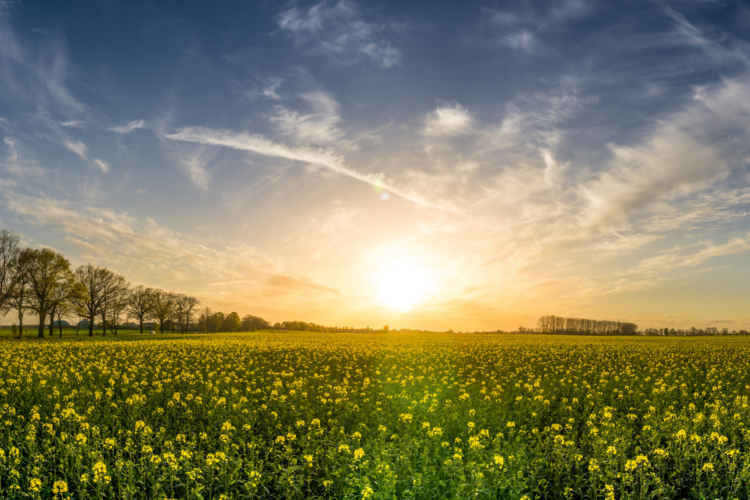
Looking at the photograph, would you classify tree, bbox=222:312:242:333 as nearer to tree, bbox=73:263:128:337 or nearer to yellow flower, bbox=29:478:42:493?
tree, bbox=73:263:128:337

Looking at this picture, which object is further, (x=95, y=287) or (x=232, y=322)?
(x=232, y=322)

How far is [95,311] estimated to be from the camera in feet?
248

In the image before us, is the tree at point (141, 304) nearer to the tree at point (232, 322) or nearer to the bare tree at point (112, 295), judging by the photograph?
the bare tree at point (112, 295)

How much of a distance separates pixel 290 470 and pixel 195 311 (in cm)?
12069

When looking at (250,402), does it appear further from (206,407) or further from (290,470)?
(290,470)

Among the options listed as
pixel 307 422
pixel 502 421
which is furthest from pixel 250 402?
pixel 502 421

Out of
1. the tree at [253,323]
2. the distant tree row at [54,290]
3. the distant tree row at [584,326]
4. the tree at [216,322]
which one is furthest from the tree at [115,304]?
the distant tree row at [584,326]

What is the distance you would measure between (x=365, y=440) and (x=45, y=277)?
70.7 meters

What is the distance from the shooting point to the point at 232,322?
5723 inches

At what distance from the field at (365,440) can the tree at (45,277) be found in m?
50.2

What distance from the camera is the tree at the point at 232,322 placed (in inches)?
5709

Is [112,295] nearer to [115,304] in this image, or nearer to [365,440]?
[115,304]

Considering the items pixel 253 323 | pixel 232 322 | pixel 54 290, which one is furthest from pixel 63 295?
pixel 253 323

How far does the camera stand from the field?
23.7 ft
